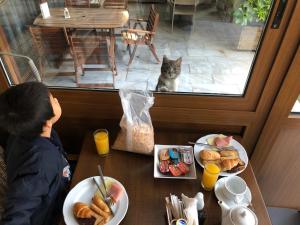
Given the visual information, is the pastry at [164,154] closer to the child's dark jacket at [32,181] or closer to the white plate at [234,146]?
the white plate at [234,146]

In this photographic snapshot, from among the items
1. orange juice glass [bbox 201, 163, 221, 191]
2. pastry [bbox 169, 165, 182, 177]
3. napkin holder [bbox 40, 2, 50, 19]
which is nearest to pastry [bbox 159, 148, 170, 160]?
pastry [bbox 169, 165, 182, 177]

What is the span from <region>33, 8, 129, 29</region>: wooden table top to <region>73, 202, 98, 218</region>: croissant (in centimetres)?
81

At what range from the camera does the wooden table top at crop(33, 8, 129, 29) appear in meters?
1.25

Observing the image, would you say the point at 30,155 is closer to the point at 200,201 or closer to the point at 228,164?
the point at 200,201

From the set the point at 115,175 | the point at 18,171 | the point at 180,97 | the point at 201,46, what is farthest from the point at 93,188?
the point at 201,46

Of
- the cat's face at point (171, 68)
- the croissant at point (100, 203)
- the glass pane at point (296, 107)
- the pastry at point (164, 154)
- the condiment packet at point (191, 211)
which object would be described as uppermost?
A: the cat's face at point (171, 68)

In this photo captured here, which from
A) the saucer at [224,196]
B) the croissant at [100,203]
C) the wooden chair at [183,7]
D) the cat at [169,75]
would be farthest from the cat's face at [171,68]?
the croissant at [100,203]

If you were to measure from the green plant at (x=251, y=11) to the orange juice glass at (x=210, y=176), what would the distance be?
0.61m

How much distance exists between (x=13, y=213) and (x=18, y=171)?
13 centimetres

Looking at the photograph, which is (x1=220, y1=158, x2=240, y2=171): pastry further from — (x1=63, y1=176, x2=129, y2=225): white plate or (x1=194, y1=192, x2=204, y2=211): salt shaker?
(x1=63, y1=176, x2=129, y2=225): white plate

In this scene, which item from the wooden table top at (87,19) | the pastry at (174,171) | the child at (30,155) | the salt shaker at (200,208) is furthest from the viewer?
A: the wooden table top at (87,19)

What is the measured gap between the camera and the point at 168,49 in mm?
1361

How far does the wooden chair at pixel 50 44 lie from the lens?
4.26ft

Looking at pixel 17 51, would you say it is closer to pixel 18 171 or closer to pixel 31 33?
pixel 31 33
